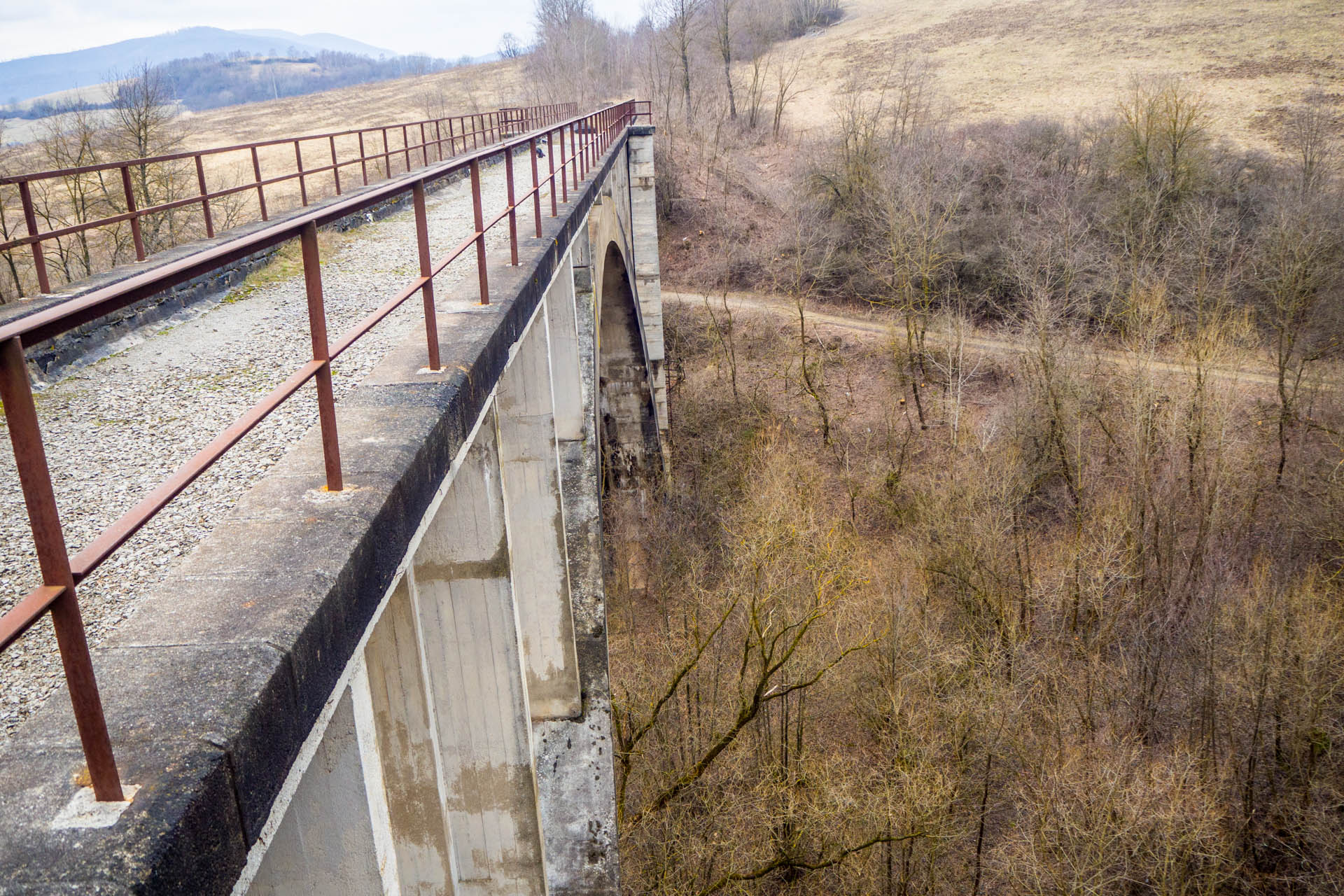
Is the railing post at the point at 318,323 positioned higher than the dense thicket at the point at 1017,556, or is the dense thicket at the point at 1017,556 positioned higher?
the railing post at the point at 318,323

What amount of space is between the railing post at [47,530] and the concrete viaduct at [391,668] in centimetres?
34

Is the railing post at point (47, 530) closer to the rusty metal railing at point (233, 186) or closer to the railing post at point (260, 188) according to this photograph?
the rusty metal railing at point (233, 186)

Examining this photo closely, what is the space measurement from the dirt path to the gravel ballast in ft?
71.9

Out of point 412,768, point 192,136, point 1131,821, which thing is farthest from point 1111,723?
point 192,136

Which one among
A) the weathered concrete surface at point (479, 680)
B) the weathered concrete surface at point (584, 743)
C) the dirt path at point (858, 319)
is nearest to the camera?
the weathered concrete surface at point (479, 680)

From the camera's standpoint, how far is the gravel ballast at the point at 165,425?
3.14 metres

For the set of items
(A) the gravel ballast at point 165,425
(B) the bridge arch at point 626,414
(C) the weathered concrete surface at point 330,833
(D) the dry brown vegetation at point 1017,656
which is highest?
(A) the gravel ballast at point 165,425

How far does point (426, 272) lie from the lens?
4.12m

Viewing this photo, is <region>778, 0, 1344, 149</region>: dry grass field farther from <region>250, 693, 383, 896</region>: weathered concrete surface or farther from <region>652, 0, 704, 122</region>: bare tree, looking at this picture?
<region>250, 693, 383, 896</region>: weathered concrete surface

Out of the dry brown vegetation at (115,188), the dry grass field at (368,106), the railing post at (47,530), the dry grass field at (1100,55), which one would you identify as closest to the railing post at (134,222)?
the dry brown vegetation at (115,188)

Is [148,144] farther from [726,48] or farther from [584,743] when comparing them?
[726,48]

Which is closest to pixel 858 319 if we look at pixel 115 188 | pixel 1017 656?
pixel 1017 656

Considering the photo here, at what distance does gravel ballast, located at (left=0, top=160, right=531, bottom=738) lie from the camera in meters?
3.14

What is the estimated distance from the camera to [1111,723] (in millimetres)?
17844
